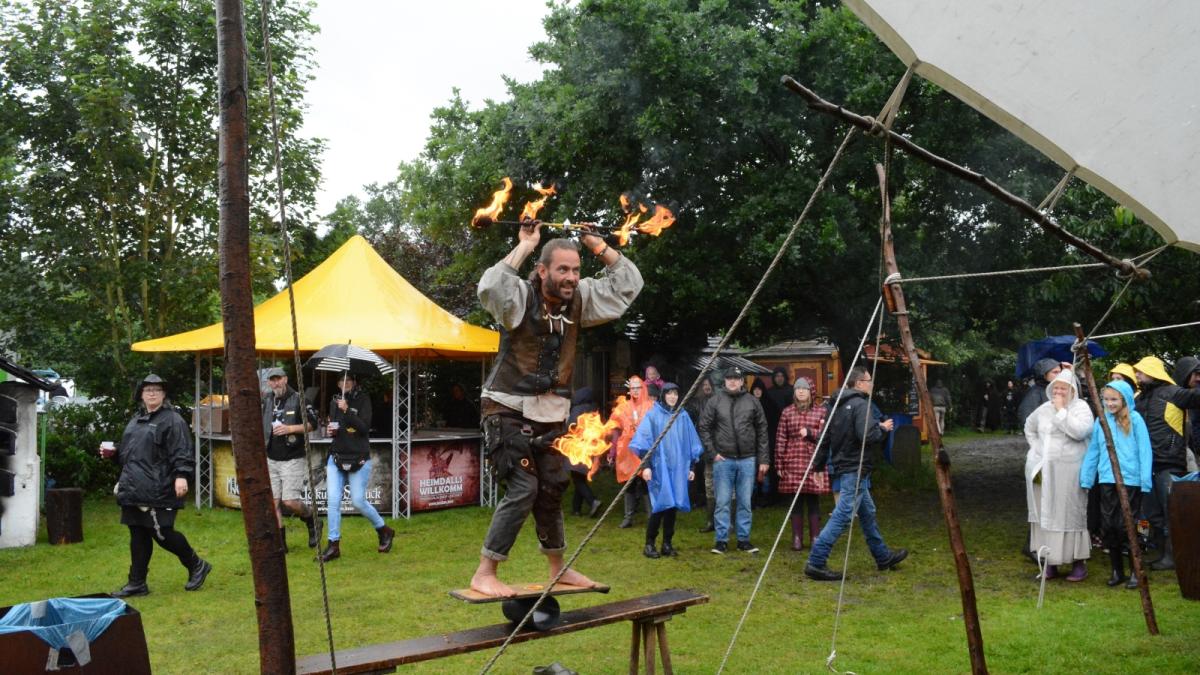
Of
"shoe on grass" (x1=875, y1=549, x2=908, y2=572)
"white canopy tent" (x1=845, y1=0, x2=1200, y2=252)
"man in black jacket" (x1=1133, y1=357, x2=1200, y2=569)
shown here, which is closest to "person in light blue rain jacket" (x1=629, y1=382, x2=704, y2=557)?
"shoe on grass" (x1=875, y1=549, x2=908, y2=572)

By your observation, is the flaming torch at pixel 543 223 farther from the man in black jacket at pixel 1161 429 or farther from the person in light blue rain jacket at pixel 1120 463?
the man in black jacket at pixel 1161 429

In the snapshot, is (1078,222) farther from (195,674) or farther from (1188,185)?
(195,674)

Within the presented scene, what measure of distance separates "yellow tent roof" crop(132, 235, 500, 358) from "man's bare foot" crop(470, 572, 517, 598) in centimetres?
859

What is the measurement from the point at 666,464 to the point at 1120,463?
13.8 feet

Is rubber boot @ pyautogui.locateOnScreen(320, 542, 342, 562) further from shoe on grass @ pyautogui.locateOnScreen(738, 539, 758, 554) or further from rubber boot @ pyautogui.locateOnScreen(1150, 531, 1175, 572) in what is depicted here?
rubber boot @ pyautogui.locateOnScreen(1150, 531, 1175, 572)

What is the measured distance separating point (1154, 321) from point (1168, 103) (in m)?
8.81

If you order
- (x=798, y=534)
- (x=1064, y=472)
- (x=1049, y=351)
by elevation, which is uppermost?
(x=1049, y=351)

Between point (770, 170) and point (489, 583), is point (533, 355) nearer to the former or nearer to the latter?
point (489, 583)

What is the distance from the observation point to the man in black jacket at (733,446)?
33.8 ft

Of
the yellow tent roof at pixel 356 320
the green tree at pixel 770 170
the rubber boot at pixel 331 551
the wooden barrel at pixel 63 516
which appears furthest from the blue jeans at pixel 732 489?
the wooden barrel at pixel 63 516

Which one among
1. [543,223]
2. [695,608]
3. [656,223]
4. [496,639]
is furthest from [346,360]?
[543,223]

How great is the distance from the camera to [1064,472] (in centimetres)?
873

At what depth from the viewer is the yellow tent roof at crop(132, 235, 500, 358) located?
13.7m

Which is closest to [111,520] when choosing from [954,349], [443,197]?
[443,197]
